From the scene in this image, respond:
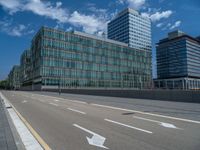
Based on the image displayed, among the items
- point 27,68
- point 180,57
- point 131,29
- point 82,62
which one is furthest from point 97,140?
point 131,29

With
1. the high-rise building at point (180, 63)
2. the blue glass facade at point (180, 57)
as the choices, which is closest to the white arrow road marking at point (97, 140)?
the high-rise building at point (180, 63)

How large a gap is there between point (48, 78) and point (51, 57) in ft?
30.6

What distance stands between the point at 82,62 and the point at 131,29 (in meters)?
63.4

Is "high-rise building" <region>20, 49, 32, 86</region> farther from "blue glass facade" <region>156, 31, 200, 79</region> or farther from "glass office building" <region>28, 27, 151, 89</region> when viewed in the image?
"blue glass facade" <region>156, 31, 200, 79</region>

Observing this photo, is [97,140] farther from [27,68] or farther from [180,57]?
[180,57]

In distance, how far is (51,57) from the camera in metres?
82.4

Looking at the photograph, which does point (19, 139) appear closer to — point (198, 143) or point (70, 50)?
point (198, 143)

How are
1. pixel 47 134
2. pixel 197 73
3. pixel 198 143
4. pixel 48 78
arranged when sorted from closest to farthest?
pixel 198 143, pixel 47 134, pixel 48 78, pixel 197 73

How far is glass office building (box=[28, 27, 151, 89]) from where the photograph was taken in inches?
3216

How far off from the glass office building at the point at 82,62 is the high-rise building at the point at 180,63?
2551cm

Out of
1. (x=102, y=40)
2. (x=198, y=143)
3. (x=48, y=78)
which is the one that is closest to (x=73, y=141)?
(x=198, y=143)

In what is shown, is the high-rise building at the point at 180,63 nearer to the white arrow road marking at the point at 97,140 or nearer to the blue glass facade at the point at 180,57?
the blue glass facade at the point at 180,57

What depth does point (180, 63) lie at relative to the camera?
427 feet

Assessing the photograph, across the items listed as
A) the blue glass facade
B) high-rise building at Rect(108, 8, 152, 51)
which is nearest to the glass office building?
high-rise building at Rect(108, 8, 152, 51)
